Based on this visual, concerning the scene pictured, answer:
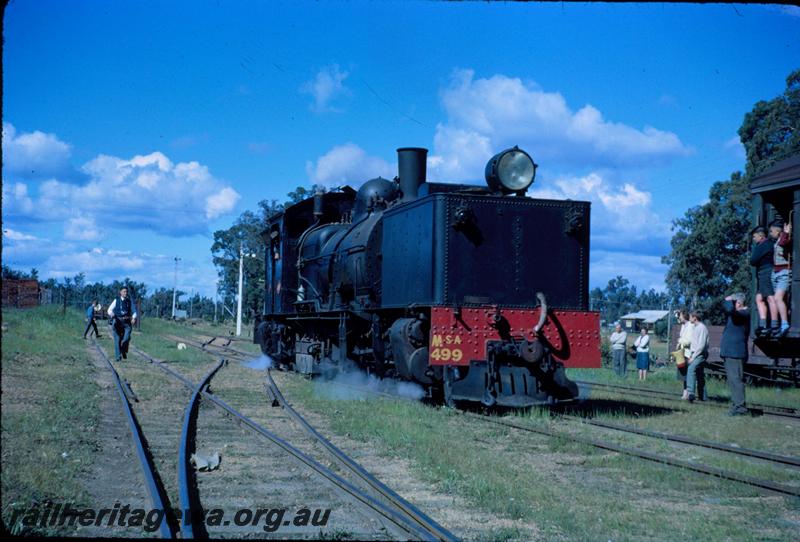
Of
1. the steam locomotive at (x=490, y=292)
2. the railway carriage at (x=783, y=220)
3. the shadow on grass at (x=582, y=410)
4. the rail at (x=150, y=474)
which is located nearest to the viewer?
the rail at (x=150, y=474)

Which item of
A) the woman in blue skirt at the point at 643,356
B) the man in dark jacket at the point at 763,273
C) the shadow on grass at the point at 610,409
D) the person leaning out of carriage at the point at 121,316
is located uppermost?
the man in dark jacket at the point at 763,273

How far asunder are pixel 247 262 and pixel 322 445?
216 ft

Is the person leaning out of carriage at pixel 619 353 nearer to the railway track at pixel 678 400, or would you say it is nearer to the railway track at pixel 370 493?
the railway track at pixel 678 400

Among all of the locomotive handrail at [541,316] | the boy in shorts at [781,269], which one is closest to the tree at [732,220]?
the boy in shorts at [781,269]

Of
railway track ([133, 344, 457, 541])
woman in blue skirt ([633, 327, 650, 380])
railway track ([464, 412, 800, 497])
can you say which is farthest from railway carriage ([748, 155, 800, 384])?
railway track ([133, 344, 457, 541])

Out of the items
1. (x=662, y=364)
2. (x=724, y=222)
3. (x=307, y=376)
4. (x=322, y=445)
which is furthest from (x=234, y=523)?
(x=724, y=222)

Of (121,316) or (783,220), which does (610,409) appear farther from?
(121,316)

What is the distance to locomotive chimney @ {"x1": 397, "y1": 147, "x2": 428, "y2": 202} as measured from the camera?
13.6 m

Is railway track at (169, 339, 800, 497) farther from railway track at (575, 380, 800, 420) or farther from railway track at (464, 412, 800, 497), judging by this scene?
railway track at (575, 380, 800, 420)

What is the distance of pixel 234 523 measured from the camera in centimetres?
530

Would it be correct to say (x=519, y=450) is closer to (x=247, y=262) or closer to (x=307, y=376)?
(x=307, y=376)

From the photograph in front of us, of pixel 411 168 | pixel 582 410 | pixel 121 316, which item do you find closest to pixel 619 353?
pixel 582 410

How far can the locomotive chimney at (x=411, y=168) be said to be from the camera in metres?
13.6

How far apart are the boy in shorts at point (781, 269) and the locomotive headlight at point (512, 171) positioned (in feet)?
13.0
